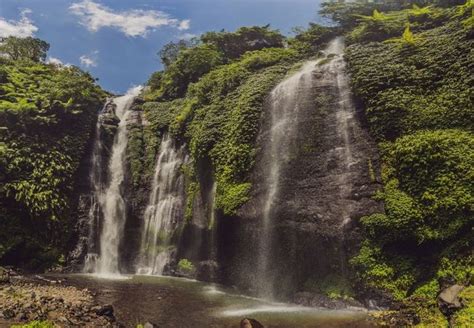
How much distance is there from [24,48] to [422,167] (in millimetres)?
39917

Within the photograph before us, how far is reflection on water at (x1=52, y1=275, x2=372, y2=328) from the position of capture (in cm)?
1395

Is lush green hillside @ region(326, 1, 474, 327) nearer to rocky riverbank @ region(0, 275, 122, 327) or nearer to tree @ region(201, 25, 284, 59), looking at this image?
rocky riverbank @ region(0, 275, 122, 327)

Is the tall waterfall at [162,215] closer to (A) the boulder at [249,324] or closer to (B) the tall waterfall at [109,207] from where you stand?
(B) the tall waterfall at [109,207]

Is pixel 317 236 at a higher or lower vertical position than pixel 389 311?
higher

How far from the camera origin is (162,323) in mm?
13836

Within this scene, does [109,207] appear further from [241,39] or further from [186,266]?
[241,39]

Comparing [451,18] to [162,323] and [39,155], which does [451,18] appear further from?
[39,155]

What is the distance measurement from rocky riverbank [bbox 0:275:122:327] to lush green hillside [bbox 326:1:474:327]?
9852 mm

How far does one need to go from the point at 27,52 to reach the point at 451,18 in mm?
38334

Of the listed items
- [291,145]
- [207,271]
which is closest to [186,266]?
[207,271]

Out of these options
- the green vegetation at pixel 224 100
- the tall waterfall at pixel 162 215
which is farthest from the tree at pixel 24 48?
the tall waterfall at pixel 162 215

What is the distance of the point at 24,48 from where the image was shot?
4194cm

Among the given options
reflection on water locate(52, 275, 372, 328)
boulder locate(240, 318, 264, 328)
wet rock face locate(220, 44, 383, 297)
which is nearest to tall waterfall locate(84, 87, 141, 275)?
reflection on water locate(52, 275, 372, 328)

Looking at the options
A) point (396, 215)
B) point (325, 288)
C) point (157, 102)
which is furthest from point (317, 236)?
point (157, 102)
